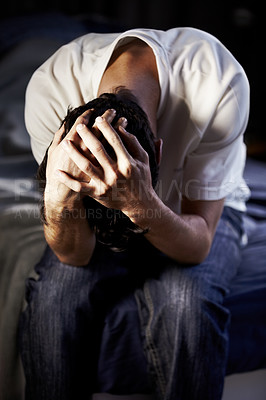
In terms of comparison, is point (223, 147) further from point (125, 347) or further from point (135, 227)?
point (125, 347)

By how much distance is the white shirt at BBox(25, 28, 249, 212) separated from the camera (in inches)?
24.2

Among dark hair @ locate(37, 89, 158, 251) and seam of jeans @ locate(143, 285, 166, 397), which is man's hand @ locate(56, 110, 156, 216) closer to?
dark hair @ locate(37, 89, 158, 251)

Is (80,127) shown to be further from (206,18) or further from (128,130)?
(206,18)

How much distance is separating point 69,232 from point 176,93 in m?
0.23

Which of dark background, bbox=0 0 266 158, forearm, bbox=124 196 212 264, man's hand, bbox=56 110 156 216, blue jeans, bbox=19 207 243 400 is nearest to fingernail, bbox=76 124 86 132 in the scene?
man's hand, bbox=56 110 156 216

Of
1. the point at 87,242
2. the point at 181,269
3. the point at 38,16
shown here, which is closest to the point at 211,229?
the point at 181,269

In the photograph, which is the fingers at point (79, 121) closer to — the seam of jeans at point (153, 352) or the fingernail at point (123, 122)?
the fingernail at point (123, 122)

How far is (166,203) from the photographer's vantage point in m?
0.61

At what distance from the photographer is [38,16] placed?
136 cm

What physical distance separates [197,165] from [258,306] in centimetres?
23

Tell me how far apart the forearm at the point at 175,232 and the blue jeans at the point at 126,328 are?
0.09ft

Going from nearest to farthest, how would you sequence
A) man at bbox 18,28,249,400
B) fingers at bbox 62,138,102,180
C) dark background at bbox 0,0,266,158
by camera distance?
fingers at bbox 62,138,102,180 < man at bbox 18,28,249,400 < dark background at bbox 0,0,266,158

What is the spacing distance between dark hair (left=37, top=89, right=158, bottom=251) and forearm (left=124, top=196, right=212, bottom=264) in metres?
0.02

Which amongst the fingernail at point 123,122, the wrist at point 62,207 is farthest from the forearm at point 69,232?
the fingernail at point 123,122
